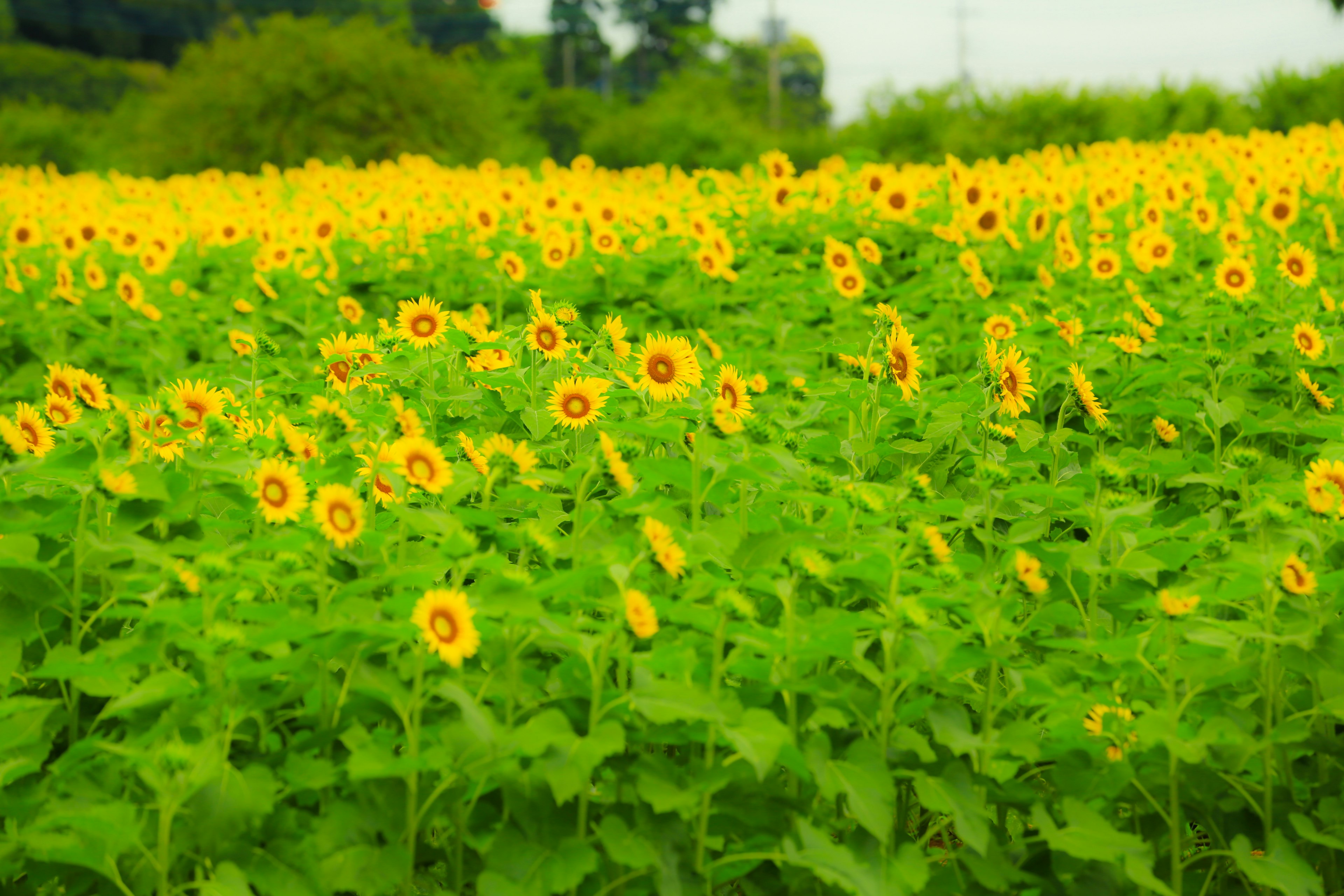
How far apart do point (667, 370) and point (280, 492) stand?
100 centimetres

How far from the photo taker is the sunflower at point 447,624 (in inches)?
76.8

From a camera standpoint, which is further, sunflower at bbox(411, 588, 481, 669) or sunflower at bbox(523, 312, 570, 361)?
sunflower at bbox(523, 312, 570, 361)

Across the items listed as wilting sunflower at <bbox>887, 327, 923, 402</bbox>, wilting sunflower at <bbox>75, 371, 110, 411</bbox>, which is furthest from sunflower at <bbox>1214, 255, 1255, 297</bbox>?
wilting sunflower at <bbox>75, 371, 110, 411</bbox>

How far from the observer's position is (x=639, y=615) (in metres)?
1.99

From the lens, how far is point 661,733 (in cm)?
211

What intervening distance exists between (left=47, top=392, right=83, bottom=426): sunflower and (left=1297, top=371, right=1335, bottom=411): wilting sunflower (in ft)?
10.1

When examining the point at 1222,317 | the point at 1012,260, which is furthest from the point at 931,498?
the point at 1012,260

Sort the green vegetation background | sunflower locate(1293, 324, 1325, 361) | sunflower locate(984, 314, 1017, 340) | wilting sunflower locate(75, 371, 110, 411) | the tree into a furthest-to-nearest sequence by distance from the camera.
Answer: the tree, the green vegetation background, sunflower locate(984, 314, 1017, 340), sunflower locate(1293, 324, 1325, 361), wilting sunflower locate(75, 371, 110, 411)

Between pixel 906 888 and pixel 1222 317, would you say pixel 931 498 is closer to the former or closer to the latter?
pixel 906 888

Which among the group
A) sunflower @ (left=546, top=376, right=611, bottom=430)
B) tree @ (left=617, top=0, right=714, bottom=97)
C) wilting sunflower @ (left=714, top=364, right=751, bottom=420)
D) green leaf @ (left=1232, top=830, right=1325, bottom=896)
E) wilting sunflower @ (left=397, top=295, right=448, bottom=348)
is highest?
tree @ (left=617, top=0, right=714, bottom=97)

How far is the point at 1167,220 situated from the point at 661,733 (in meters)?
5.54

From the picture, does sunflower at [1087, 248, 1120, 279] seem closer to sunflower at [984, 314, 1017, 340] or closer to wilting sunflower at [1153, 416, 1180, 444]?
sunflower at [984, 314, 1017, 340]

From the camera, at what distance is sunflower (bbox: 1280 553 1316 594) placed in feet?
7.10

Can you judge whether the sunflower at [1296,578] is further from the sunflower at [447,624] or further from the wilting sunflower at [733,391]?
the sunflower at [447,624]
